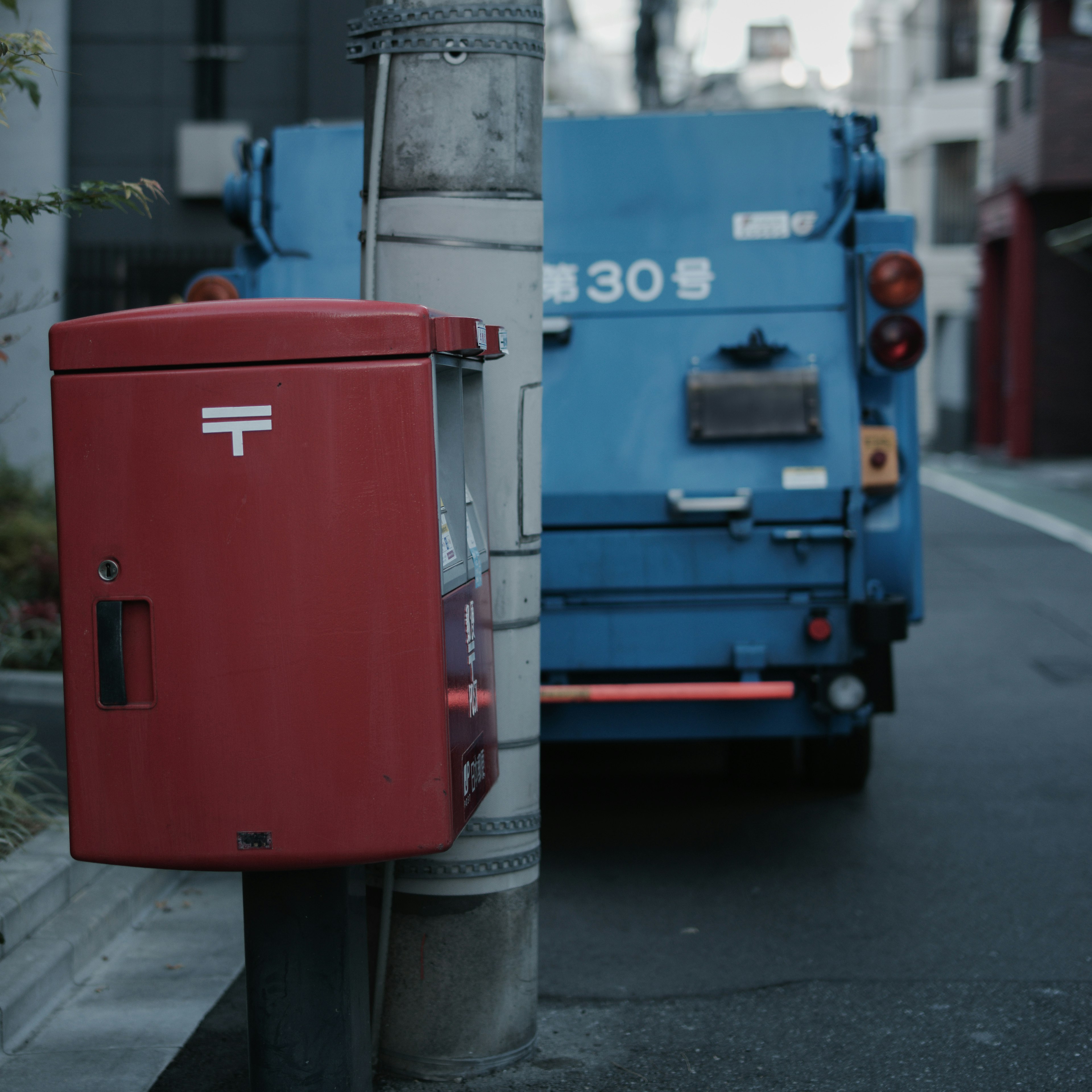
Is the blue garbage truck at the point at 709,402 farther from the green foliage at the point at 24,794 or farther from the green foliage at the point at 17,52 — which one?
the green foliage at the point at 24,794

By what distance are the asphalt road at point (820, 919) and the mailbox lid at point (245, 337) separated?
1915mm

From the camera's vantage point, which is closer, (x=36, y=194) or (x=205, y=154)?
(x=36, y=194)

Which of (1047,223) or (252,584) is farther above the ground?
(1047,223)

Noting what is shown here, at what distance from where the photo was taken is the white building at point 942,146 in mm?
33250

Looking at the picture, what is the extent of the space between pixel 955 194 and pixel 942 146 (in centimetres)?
131

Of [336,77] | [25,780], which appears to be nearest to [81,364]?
[25,780]

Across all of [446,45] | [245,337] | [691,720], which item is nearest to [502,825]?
[245,337]

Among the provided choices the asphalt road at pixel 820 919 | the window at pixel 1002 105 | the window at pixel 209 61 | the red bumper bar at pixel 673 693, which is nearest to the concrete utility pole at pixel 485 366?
the asphalt road at pixel 820 919

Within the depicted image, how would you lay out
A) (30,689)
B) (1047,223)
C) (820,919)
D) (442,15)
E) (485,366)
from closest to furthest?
(442,15) → (485,366) → (820,919) → (30,689) → (1047,223)

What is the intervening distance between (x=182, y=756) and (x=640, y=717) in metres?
2.57

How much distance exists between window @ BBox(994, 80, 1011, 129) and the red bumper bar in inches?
948

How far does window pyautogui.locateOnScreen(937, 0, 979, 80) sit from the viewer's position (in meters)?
33.7

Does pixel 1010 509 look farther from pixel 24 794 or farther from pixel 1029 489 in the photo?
pixel 24 794

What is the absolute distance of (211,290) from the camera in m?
5.20
